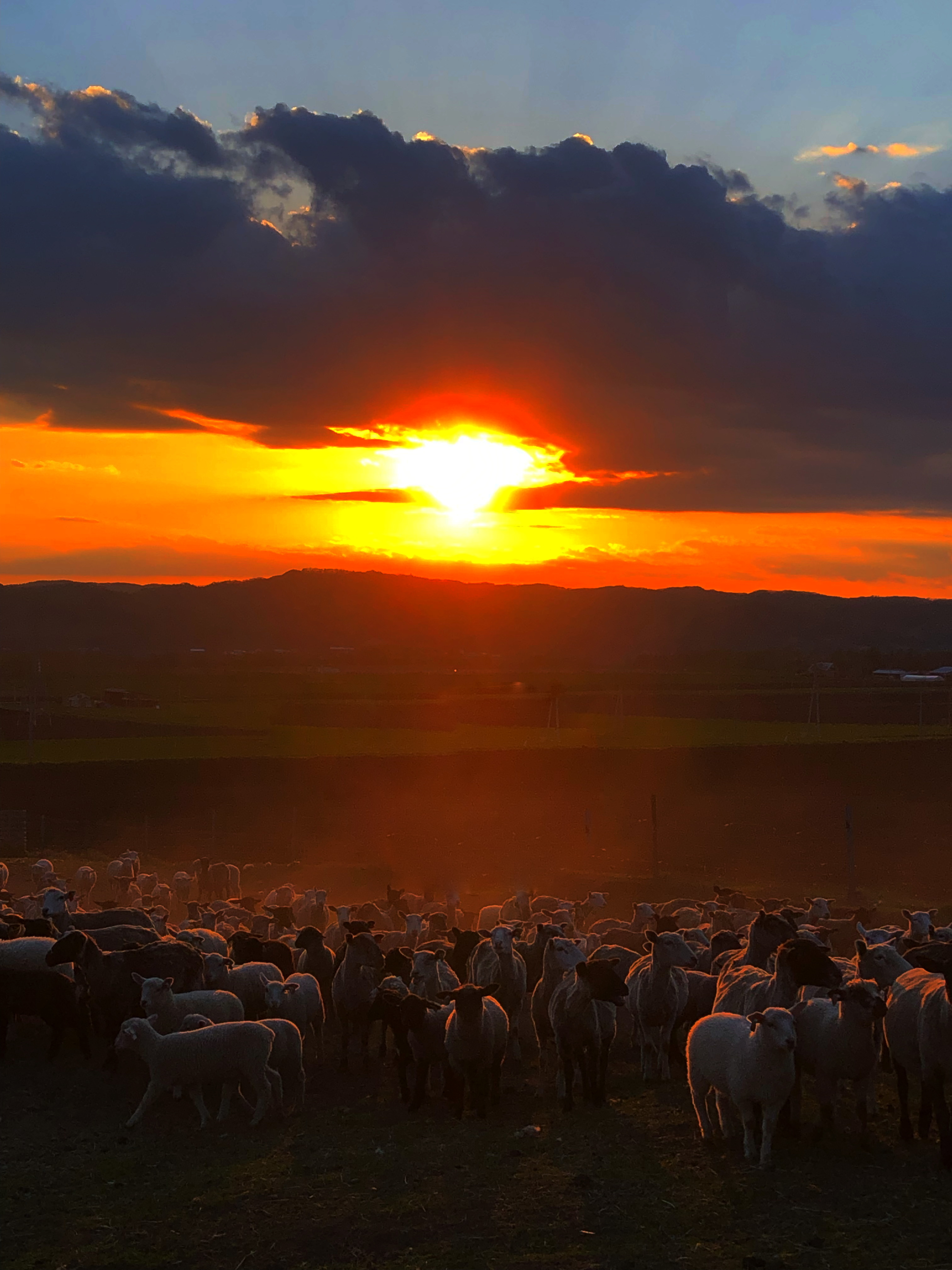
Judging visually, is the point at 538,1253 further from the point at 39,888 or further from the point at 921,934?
the point at 39,888

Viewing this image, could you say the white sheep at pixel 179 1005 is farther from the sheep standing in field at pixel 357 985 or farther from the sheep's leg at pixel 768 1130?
the sheep's leg at pixel 768 1130

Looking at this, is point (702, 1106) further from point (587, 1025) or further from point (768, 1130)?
point (587, 1025)

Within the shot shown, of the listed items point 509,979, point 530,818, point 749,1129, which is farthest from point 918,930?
point 530,818

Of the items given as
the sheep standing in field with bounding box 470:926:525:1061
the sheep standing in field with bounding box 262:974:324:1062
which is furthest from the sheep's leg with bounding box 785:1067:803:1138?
the sheep standing in field with bounding box 262:974:324:1062

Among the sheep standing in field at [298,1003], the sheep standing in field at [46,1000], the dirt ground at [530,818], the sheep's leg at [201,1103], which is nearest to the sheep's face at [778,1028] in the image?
the sheep standing in field at [298,1003]

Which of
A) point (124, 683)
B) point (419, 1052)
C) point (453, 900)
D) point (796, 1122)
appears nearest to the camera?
point (796, 1122)

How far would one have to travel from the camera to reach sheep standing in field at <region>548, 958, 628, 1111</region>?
11.4 m

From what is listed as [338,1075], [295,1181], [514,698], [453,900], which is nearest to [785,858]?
[453,900]

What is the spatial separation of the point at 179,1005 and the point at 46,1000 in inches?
92.9

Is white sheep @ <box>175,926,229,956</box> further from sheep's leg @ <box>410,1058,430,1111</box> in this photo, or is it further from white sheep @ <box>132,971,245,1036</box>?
sheep's leg @ <box>410,1058,430,1111</box>

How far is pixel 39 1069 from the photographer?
42.4 ft

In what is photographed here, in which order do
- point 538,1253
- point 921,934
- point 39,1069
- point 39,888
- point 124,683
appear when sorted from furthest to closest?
point 124,683, point 39,888, point 921,934, point 39,1069, point 538,1253

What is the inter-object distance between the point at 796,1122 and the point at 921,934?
6616mm

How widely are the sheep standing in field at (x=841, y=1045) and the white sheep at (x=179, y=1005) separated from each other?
5.51m
